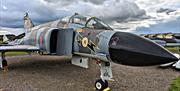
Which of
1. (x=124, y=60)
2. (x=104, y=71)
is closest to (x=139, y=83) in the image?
(x=104, y=71)

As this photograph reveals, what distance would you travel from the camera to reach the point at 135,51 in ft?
18.5

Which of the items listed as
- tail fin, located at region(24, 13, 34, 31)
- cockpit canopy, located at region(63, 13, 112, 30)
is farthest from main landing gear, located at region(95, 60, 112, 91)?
tail fin, located at region(24, 13, 34, 31)

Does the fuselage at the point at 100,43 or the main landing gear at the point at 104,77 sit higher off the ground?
the fuselage at the point at 100,43

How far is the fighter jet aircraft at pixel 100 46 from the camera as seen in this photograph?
556 cm

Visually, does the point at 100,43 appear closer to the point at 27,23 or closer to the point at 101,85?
the point at 101,85

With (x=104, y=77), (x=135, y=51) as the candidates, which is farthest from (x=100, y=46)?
(x=135, y=51)

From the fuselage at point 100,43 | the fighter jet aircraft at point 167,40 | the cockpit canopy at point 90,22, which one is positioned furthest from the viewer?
the fighter jet aircraft at point 167,40

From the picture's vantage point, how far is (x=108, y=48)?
6121 mm

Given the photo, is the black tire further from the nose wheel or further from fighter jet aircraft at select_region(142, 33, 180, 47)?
fighter jet aircraft at select_region(142, 33, 180, 47)

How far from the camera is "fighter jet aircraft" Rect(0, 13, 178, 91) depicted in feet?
18.2

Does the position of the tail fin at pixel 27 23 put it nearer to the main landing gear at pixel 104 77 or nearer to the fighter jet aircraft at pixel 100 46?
the fighter jet aircraft at pixel 100 46

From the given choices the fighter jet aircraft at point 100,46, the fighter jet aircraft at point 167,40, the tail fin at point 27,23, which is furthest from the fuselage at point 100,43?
the fighter jet aircraft at point 167,40

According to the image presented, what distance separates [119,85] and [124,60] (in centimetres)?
198

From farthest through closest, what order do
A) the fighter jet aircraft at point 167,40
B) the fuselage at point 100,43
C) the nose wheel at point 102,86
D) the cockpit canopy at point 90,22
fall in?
the fighter jet aircraft at point 167,40, the cockpit canopy at point 90,22, the nose wheel at point 102,86, the fuselage at point 100,43
